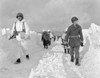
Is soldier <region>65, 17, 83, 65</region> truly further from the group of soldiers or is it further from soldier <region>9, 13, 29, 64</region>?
soldier <region>9, 13, 29, 64</region>

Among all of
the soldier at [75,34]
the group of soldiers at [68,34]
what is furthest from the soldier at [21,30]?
the soldier at [75,34]

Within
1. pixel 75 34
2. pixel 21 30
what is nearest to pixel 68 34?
pixel 75 34

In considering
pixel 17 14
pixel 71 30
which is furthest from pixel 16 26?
pixel 71 30

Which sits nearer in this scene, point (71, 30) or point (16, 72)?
point (16, 72)

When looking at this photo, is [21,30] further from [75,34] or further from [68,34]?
[75,34]

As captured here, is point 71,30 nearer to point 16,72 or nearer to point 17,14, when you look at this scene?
point 17,14

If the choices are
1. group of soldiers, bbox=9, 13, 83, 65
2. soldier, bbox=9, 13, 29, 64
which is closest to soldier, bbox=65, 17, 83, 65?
group of soldiers, bbox=9, 13, 83, 65

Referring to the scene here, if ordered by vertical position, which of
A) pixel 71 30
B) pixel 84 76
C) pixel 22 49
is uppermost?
pixel 71 30

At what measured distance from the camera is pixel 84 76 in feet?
24.2

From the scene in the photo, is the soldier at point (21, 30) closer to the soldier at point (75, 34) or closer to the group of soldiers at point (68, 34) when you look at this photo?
the group of soldiers at point (68, 34)

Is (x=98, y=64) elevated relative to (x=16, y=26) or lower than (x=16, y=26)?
lower

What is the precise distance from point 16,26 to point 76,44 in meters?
2.73

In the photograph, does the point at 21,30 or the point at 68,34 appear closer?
the point at 21,30

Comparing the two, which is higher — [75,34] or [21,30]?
[21,30]
